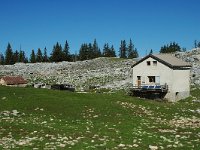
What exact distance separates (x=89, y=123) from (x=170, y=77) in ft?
119

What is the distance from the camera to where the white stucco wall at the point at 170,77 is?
72500mm

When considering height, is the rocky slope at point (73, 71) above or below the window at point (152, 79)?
above

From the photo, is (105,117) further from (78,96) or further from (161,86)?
(161,86)

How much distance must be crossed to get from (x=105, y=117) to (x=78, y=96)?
626 inches

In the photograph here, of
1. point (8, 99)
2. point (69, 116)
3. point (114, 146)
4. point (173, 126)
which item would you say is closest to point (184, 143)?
point (114, 146)

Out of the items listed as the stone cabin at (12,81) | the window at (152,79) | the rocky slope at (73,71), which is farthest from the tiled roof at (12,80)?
the window at (152,79)

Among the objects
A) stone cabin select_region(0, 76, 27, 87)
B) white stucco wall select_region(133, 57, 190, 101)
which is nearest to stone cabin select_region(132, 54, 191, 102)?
white stucco wall select_region(133, 57, 190, 101)

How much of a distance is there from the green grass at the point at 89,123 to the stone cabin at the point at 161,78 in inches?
404

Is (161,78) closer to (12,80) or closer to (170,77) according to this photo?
(170,77)

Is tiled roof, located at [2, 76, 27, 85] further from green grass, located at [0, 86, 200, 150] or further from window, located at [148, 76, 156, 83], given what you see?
window, located at [148, 76, 156, 83]

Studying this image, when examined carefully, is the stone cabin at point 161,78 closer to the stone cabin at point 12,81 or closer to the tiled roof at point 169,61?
the tiled roof at point 169,61

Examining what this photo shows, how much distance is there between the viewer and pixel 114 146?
95.1 feet

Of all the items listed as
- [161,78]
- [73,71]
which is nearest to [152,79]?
[161,78]

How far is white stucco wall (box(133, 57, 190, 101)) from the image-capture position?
72500mm
